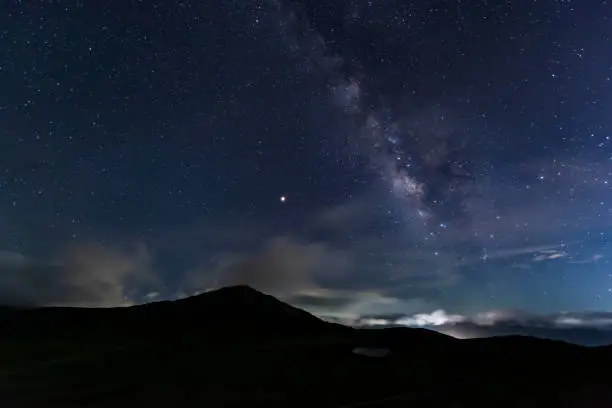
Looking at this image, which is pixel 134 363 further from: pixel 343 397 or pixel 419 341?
pixel 419 341

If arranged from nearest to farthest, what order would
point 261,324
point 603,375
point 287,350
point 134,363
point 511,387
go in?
point 511,387
point 603,375
point 134,363
point 287,350
point 261,324

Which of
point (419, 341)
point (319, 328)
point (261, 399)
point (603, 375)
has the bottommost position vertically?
point (261, 399)

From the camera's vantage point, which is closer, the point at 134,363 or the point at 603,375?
the point at 603,375

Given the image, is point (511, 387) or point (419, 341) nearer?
point (511, 387)

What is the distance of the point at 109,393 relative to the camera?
3838 centimetres

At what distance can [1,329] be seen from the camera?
375 feet

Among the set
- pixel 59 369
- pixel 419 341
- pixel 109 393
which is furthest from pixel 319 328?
pixel 109 393

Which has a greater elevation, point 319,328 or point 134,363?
point 319,328

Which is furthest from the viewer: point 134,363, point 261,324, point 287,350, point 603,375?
point 261,324

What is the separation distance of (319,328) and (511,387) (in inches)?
A: 3147

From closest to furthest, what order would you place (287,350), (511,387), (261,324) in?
(511,387) → (287,350) → (261,324)

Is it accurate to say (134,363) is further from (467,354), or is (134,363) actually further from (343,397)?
(467,354)

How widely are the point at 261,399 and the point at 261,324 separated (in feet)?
286

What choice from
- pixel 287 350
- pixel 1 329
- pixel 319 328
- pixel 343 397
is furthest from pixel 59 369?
pixel 1 329
